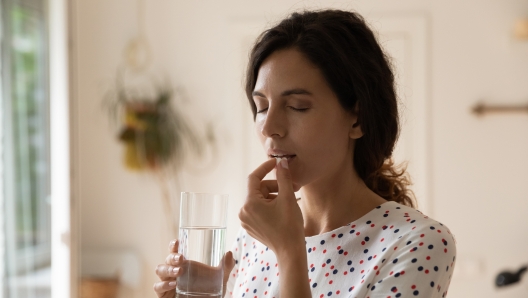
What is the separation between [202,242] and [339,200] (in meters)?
0.33

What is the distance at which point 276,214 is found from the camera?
1.09 metres

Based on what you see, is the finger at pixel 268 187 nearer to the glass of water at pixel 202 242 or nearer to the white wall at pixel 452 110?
the glass of water at pixel 202 242

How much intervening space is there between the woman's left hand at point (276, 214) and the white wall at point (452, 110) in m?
2.40

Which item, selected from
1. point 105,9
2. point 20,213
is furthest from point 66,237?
point 105,9

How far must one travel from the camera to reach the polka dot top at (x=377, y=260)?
100 cm

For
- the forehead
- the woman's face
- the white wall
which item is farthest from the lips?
the white wall

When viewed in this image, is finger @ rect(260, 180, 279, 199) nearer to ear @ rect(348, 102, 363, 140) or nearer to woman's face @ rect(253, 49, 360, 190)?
woman's face @ rect(253, 49, 360, 190)

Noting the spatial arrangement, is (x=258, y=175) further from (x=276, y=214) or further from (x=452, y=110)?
(x=452, y=110)

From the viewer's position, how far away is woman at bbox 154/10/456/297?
1.03 metres

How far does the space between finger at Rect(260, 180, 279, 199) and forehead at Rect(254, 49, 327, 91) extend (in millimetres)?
191

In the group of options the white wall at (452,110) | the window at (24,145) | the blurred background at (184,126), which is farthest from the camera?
the white wall at (452,110)

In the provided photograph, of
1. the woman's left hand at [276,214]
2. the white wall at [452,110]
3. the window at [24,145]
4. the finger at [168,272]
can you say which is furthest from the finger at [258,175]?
the white wall at [452,110]

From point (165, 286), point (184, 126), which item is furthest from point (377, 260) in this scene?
point (184, 126)

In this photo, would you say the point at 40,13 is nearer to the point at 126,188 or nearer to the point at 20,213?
the point at 20,213
